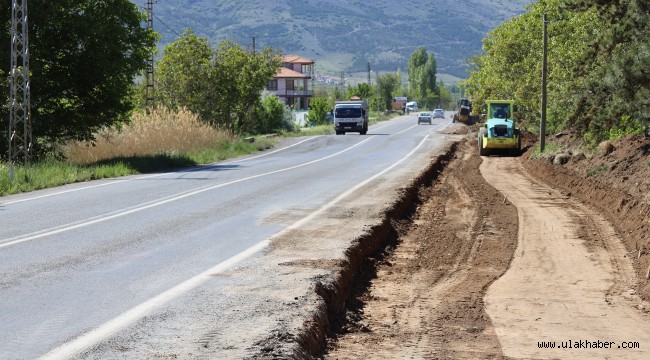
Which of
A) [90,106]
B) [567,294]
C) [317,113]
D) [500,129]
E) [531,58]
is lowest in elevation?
[317,113]

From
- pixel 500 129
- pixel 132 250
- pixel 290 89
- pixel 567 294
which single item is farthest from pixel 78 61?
pixel 290 89

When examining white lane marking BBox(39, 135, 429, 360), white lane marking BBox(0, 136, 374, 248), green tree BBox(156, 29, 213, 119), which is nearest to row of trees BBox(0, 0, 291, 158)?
white lane marking BBox(0, 136, 374, 248)

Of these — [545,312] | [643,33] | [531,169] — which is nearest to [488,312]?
[545,312]

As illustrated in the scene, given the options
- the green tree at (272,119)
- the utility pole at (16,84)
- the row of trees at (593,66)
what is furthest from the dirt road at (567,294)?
the green tree at (272,119)

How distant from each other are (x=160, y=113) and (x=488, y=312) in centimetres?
3622

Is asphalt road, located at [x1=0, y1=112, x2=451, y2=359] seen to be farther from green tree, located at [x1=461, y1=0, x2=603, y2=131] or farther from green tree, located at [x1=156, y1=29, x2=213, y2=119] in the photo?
green tree, located at [x1=156, y1=29, x2=213, y2=119]

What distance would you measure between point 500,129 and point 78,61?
2155 cm

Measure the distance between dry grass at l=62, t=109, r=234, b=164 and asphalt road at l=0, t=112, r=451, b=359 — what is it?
28.5ft

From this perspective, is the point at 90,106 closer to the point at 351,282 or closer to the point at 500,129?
the point at 500,129

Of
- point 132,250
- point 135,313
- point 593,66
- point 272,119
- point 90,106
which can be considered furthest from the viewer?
point 272,119

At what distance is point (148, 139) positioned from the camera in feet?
132

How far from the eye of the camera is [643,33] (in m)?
25.9

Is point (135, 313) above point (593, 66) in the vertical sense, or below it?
below

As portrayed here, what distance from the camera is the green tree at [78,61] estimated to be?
32.8 m
